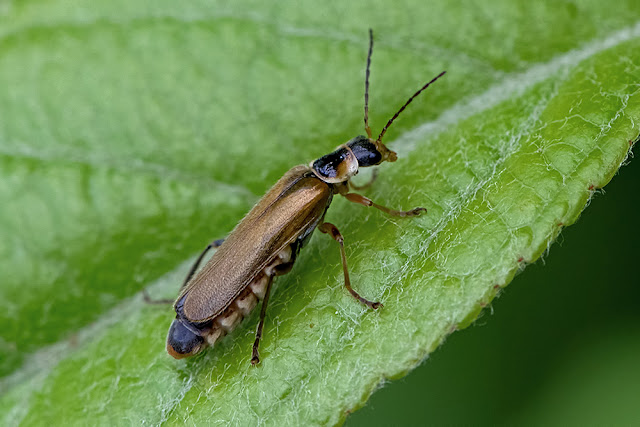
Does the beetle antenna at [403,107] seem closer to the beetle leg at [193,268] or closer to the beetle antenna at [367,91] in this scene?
the beetle antenna at [367,91]

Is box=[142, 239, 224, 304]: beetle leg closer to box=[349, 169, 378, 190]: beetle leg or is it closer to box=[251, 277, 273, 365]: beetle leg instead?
box=[251, 277, 273, 365]: beetle leg

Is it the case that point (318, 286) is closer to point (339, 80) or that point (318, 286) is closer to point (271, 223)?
point (271, 223)

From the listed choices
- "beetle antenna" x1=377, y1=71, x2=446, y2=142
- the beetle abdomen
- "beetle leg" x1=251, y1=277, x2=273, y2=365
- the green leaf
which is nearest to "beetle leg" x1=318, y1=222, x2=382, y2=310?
the green leaf

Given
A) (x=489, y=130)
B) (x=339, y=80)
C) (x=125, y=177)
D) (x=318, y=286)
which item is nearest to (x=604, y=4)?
(x=489, y=130)

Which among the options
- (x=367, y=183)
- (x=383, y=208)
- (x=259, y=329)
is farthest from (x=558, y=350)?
(x=259, y=329)

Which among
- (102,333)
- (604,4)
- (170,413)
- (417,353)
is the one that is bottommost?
(102,333)

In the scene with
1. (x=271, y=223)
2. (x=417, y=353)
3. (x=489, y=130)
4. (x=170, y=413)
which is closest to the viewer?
(x=417, y=353)

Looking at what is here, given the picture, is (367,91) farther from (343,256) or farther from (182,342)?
(182,342)
